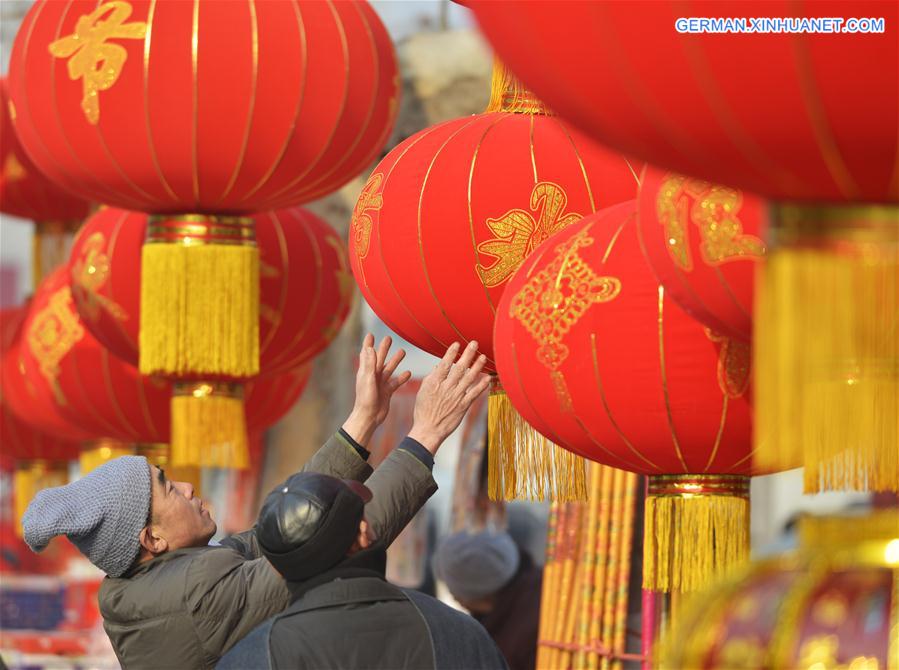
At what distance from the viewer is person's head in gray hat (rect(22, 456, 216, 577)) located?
266 cm

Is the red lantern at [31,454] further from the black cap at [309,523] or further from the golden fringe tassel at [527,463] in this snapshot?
the black cap at [309,523]

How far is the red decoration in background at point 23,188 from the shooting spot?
6492 mm

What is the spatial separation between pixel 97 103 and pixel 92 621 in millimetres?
3437

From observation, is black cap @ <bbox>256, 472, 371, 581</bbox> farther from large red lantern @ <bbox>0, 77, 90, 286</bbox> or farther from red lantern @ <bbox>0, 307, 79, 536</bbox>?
red lantern @ <bbox>0, 307, 79, 536</bbox>

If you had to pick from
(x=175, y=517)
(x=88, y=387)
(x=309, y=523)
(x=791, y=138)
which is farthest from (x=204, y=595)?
(x=88, y=387)

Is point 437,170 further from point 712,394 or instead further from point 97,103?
point 97,103

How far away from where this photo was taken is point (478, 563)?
5586mm

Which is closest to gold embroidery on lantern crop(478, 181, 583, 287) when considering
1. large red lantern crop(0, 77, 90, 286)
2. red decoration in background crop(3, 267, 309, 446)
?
red decoration in background crop(3, 267, 309, 446)

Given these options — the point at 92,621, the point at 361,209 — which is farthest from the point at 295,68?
the point at 92,621

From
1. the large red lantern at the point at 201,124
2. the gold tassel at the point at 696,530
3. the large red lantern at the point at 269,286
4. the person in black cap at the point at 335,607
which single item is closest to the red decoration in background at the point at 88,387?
the large red lantern at the point at 269,286

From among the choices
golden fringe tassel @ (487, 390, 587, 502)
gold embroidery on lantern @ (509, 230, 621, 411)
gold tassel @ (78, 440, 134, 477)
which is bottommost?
golden fringe tassel @ (487, 390, 587, 502)

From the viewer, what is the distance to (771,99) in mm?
1761

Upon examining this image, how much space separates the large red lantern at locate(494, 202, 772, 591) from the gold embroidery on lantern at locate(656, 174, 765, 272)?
32 centimetres

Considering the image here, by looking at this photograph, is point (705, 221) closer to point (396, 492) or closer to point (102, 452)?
point (396, 492)
